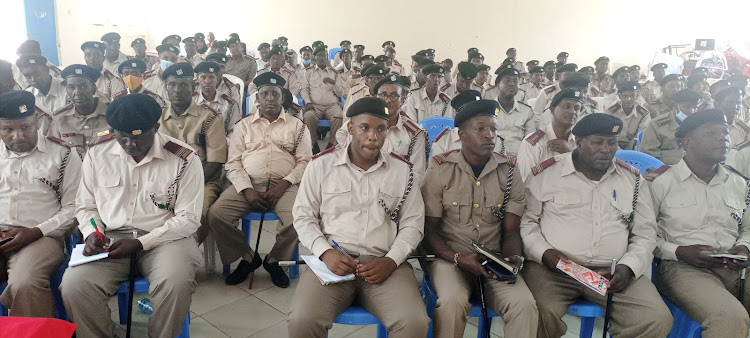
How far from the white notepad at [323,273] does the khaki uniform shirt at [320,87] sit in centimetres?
459

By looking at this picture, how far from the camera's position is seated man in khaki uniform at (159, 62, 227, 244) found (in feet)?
10.6

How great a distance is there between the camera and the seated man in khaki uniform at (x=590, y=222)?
211 centimetres

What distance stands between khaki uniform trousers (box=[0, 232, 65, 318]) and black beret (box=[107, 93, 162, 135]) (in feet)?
2.11

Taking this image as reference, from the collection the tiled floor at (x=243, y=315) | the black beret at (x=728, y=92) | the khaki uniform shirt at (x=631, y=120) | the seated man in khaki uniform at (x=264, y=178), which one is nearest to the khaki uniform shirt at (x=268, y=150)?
the seated man in khaki uniform at (x=264, y=178)

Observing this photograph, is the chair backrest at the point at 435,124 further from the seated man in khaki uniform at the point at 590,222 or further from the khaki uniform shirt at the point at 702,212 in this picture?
the khaki uniform shirt at the point at 702,212

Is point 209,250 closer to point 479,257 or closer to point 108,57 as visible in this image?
point 479,257

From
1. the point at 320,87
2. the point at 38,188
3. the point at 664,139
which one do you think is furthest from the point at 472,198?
the point at 320,87

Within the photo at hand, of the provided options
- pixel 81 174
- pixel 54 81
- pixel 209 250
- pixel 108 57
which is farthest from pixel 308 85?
pixel 81 174

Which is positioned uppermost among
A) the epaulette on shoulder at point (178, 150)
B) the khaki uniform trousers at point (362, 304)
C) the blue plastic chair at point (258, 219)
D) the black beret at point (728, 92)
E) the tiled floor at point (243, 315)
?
the black beret at point (728, 92)

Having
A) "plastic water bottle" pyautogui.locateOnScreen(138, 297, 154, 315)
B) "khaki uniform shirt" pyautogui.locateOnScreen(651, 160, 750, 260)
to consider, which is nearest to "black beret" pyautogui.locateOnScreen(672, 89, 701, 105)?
"khaki uniform shirt" pyautogui.locateOnScreen(651, 160, 750, 260)

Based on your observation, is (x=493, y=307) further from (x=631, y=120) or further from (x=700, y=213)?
(x=631, y=120)

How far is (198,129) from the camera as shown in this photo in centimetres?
324

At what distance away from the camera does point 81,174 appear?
234 centimetres

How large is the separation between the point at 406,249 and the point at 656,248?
125cm
